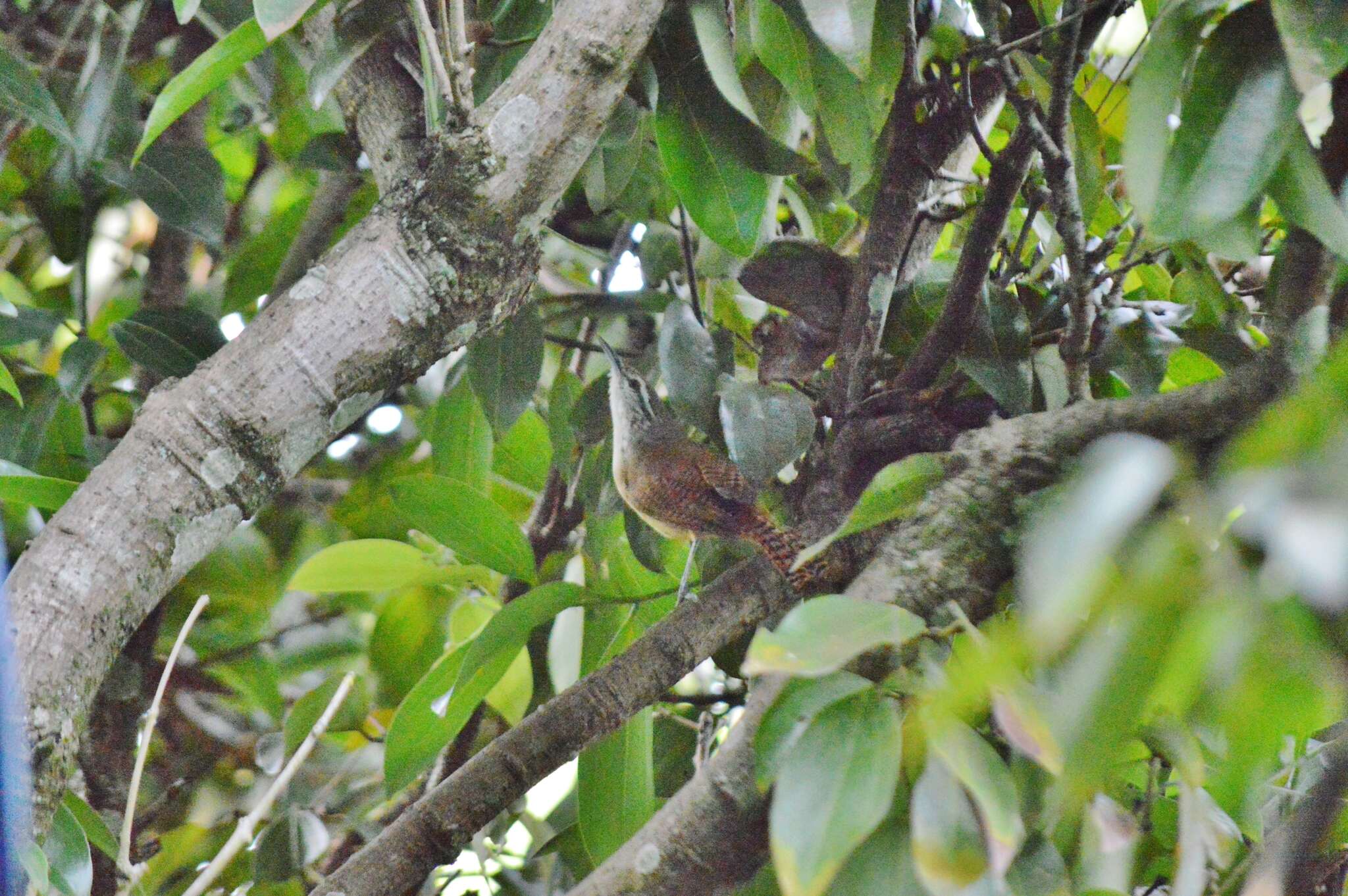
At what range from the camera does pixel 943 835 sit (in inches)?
20.8

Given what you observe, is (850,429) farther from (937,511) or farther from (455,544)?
(455,544)

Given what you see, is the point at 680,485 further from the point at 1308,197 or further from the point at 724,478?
the point at 1308,197

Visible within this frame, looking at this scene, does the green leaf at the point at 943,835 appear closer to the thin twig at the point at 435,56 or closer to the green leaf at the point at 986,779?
the green leaf at the point at 986,779

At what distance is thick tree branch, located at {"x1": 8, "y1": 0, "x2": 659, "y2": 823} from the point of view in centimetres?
70

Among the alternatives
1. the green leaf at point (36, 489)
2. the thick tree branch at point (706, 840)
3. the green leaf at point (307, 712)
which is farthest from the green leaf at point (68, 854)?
the green leaf at point (307, 712)

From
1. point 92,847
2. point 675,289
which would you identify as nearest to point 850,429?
point 675,289

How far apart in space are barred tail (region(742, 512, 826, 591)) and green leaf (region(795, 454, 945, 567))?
0.15 m

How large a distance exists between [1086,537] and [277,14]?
2.14ft

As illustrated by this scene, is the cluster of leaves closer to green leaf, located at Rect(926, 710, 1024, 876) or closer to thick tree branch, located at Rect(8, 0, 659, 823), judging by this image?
green leaf, located at Rect(926, 710, 1024, 876)

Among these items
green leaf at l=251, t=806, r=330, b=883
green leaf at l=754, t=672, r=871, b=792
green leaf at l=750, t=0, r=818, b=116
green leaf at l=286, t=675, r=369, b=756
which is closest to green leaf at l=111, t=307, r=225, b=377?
green leaf at l=286, t=675, r=369, b=756

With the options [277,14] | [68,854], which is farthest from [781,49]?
[68,854]

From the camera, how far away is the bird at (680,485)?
916 millimetres

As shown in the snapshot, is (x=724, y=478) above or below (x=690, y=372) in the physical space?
below

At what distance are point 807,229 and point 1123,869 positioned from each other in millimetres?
757
